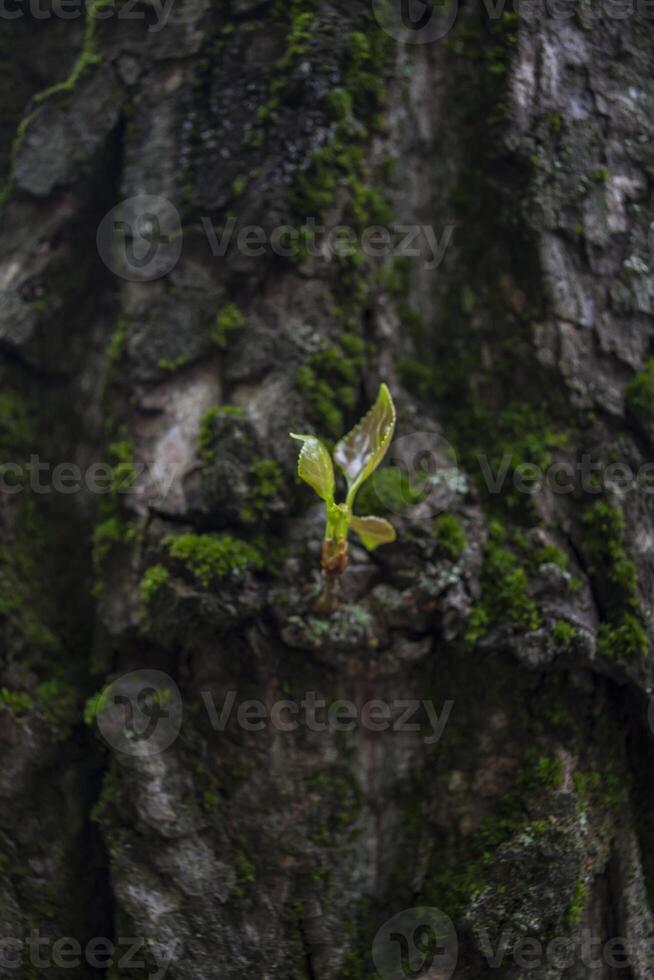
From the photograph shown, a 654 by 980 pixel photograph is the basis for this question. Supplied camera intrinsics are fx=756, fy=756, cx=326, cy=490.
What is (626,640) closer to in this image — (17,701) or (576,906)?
(576,906)

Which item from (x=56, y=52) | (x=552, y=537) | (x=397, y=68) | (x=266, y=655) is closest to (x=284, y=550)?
(x=266, y=655)

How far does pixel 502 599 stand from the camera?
249 centimetres

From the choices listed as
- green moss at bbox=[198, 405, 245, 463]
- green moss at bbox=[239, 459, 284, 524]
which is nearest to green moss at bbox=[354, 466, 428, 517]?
green moss at bbox=[239, 459, 284, 524]

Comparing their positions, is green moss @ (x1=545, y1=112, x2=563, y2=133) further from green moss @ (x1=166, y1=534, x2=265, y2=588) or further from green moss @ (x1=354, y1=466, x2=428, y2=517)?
green moss @ (x1=166, y1=534, x2=265, y2=588)

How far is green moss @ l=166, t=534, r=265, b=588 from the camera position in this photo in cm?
243

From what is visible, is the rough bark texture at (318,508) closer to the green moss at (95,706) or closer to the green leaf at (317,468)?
the green moss at (95,706)

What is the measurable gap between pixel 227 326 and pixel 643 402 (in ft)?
4.98

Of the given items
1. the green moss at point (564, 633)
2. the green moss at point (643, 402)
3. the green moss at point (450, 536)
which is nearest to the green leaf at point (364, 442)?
the green moss at point (450, 536)

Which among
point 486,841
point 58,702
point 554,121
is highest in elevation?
point 554,121

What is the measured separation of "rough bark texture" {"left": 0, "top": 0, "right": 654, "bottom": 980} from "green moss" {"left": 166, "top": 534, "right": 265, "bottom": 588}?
0.01m

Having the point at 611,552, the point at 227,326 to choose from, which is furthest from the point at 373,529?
the point at 227,326

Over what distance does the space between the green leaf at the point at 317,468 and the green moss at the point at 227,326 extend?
2.60ft

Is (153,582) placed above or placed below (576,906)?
above

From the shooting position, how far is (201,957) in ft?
7.64
